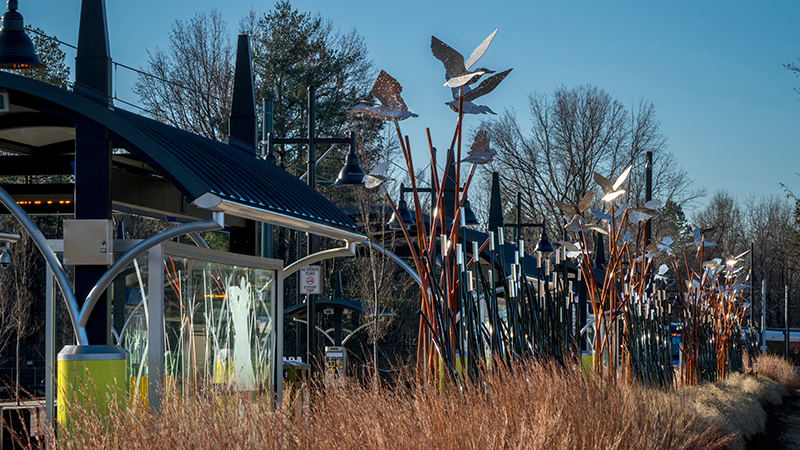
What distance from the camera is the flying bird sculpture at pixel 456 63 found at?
5.69 m

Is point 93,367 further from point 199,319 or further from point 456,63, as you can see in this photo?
point 456,63

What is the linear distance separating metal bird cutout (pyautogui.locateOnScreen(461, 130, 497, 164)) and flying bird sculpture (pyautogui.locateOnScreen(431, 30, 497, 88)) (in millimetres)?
440

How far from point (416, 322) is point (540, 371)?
28.5 m

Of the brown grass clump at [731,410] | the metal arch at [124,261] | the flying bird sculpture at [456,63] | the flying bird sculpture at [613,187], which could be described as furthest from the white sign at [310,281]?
the flying bird sculpture at [456,63]

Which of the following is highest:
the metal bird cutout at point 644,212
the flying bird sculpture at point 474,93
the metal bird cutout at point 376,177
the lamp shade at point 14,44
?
the lamp shade at point 14,44

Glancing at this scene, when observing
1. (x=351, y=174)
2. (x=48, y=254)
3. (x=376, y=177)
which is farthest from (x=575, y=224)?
(x=351, y=174)

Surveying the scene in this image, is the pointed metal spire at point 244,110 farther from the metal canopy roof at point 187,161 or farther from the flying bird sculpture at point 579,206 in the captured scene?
the flying bird sculpture at point 579,206

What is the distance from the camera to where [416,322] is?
114 feet

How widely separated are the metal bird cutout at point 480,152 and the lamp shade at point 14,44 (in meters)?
4.07

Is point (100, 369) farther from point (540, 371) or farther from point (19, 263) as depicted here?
point (19, 263)

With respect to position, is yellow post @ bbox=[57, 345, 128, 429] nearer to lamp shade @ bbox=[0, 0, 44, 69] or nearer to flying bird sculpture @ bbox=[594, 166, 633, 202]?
lamp shade @ bbox=[0, 0, 44, 69]

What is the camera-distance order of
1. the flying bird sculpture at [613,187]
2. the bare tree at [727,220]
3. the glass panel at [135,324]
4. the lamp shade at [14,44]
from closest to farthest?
1. the glass panel at [135,324]
2. the lamp shade at [14,44]
3. the flying bird sculpture at [613,187]
4. the bare tree at [727,220]

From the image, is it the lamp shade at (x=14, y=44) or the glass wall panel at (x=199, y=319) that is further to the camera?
the lamp shade at (x=14, y=44)

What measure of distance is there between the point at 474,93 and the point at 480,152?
44 centimetres
